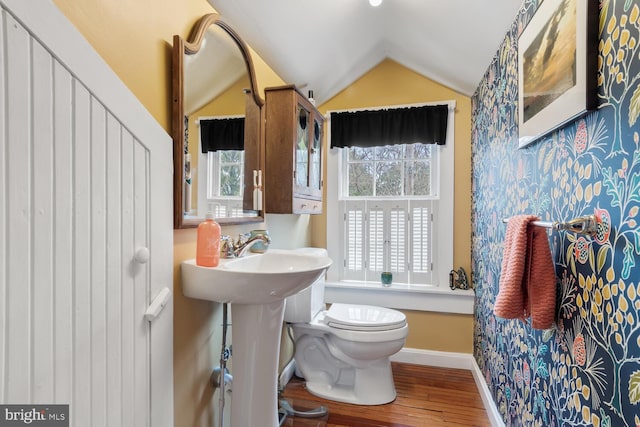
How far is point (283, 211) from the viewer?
Answer: 175 centimetres

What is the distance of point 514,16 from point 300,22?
3.45 ft

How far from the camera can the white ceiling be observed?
5.05ft

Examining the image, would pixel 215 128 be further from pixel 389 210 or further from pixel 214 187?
→ pixel 389 210

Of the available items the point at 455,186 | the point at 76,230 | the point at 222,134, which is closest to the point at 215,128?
the point at 222,134

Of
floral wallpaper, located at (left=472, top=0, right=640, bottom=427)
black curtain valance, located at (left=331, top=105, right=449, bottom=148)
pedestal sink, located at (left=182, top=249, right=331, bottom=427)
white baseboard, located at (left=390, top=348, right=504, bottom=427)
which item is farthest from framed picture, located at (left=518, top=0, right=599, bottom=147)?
white baseboard, located at (left=390, top=348, right=504, bottom=427)

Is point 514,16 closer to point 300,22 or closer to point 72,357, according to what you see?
point 300,22

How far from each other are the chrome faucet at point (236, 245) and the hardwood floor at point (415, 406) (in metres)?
1.06

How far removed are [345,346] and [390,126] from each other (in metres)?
1.66

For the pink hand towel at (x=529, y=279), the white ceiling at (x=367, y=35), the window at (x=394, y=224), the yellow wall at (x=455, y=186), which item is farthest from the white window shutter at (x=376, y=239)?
the pink hand towel at (x=529, y=279)

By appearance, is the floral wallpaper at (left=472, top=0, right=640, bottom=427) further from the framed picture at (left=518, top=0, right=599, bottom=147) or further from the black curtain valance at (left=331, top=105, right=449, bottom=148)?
the black curtain valance at (left=331, top=105, right=449, bottom=148)

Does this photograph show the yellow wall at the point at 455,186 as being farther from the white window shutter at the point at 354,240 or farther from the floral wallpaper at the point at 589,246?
the floral wallpaper at the point at 589,246

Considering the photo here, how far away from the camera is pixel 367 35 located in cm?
217

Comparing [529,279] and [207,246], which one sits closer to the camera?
[529,279]

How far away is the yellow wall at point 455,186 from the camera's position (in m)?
2.38
